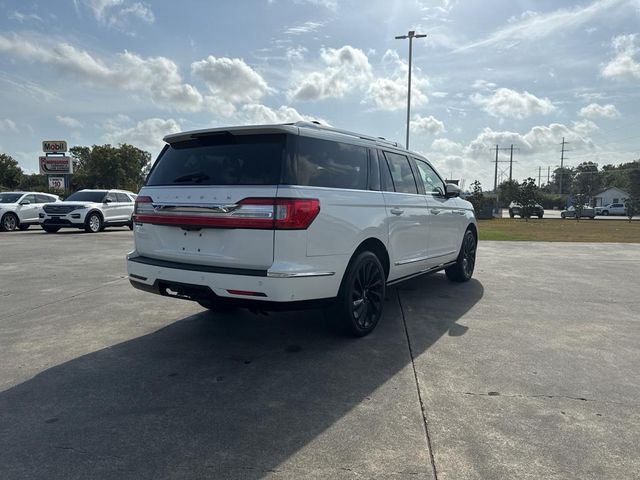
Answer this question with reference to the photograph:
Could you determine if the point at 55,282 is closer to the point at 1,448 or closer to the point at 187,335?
the point at 187,335

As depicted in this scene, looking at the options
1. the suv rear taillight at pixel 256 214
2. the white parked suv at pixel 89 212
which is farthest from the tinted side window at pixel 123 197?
the suv rear taillight at pixel 256 214

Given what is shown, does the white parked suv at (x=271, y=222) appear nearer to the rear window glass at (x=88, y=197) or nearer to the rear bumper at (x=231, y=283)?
the rear bumper at (x=231, y=283)

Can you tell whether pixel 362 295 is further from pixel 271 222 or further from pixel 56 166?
pixel 56 166

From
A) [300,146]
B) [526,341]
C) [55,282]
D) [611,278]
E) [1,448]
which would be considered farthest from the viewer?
[611,278]

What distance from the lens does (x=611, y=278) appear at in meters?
8.26

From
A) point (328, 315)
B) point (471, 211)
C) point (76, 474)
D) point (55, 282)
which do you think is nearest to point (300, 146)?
point (328, 315)

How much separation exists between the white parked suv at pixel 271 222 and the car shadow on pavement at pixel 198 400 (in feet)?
1.74

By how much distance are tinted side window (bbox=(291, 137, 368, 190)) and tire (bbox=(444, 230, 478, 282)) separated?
331 cm

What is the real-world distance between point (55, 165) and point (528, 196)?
4008 cm

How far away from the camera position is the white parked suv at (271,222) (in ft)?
12.0

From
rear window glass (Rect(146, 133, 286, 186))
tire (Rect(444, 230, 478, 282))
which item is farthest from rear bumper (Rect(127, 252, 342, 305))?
tire (Rect(444, 230, 478, 282))

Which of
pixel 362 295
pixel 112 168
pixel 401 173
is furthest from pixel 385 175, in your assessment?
pixel 112 168

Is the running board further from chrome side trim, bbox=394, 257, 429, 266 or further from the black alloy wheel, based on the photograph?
the black alloy wheel

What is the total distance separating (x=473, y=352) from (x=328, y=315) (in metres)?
1.38
